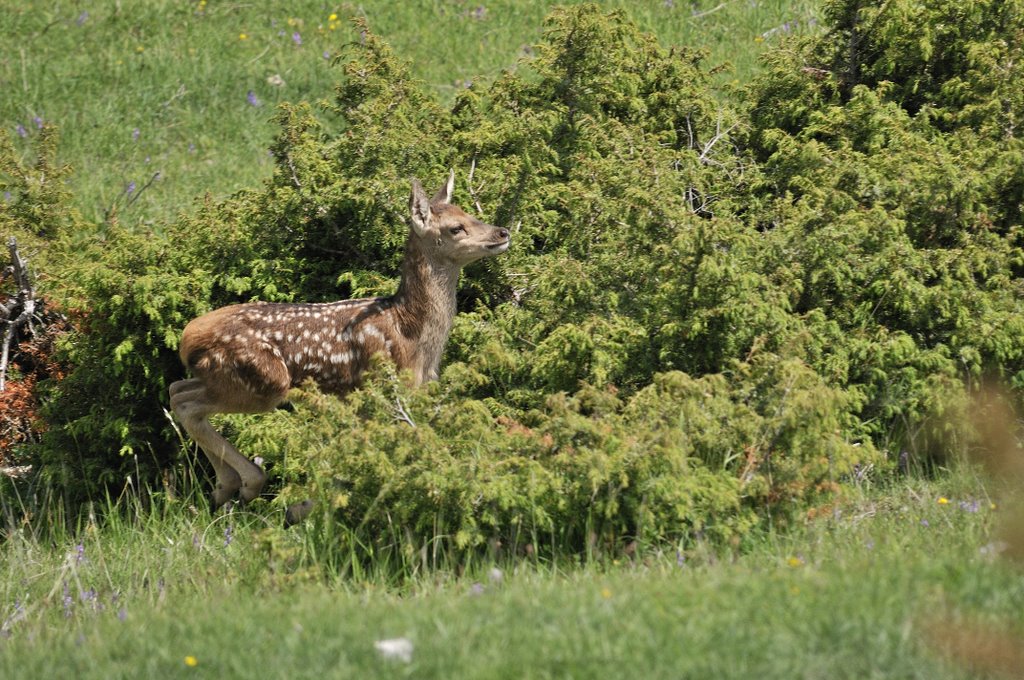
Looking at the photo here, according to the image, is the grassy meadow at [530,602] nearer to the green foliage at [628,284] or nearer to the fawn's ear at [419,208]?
the green foliage at [628,284]

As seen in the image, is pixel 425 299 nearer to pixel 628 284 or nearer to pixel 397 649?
pixel 628 284

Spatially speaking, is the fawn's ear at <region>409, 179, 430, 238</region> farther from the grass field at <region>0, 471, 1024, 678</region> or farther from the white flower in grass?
the white flower in grass

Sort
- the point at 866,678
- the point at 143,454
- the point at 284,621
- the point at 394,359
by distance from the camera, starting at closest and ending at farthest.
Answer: the point at 866,678 → the point at 284,621 → the point at 394,359 → the point at 143,454

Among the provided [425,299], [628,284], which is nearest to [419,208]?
[425,299]

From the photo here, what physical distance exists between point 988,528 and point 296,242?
16.8ft

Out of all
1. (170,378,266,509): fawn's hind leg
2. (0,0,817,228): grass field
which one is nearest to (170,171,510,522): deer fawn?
(170,378,266,509): fawn's hind leg

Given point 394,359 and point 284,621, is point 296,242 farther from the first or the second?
point 284,621

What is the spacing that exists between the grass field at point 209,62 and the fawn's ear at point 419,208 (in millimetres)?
4738

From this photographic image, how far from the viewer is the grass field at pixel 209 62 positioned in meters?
13.9

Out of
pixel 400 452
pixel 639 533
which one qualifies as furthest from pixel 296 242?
pixel 639 533

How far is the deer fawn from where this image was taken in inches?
335

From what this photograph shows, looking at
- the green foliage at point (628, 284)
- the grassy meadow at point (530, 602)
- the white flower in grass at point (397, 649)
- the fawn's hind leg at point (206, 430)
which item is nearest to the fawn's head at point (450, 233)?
the green foliage at point (628, 284)

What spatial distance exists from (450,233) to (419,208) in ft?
0.87

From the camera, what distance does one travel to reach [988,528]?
258 inches
